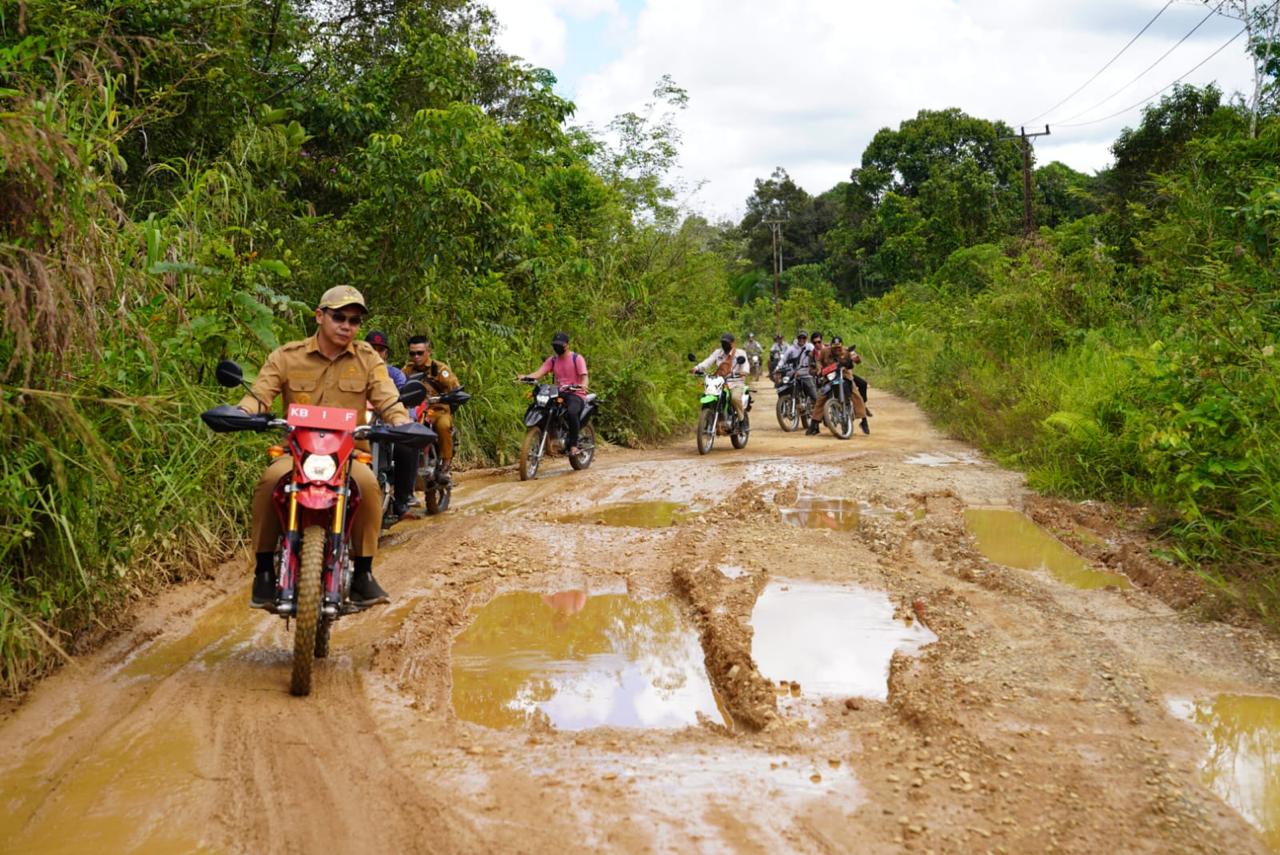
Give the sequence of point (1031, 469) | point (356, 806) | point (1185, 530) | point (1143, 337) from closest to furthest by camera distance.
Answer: point (356, 806) < point (1185, 530) < point (1031, 469) < point (1143, 337)

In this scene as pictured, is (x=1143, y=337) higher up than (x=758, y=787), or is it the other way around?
(x=1143, y=337)

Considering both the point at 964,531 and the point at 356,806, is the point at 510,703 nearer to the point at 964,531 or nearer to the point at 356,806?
the point at 356,806

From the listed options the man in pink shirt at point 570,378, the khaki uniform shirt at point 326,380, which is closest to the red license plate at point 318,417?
the khaki uniform shirt at point 326,380

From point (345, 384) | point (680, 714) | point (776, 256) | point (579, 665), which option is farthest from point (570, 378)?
point (776, 256)

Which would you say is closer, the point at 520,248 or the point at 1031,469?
the point at 1031,469

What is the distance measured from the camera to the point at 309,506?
14.6 ft

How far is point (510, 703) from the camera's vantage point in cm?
446

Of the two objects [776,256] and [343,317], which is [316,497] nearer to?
[343,317]

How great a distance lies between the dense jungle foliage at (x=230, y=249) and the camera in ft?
15.1

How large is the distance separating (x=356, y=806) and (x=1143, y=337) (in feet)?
41.0

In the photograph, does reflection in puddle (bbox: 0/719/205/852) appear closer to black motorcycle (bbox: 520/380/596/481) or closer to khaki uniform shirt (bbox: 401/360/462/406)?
khaki uniform shirt (bbox: 401/360/462/406)

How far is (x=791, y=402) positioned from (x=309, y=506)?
1398 cm

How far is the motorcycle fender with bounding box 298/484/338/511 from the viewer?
4.45 meters

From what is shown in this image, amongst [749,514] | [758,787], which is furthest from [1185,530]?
[758,787]
